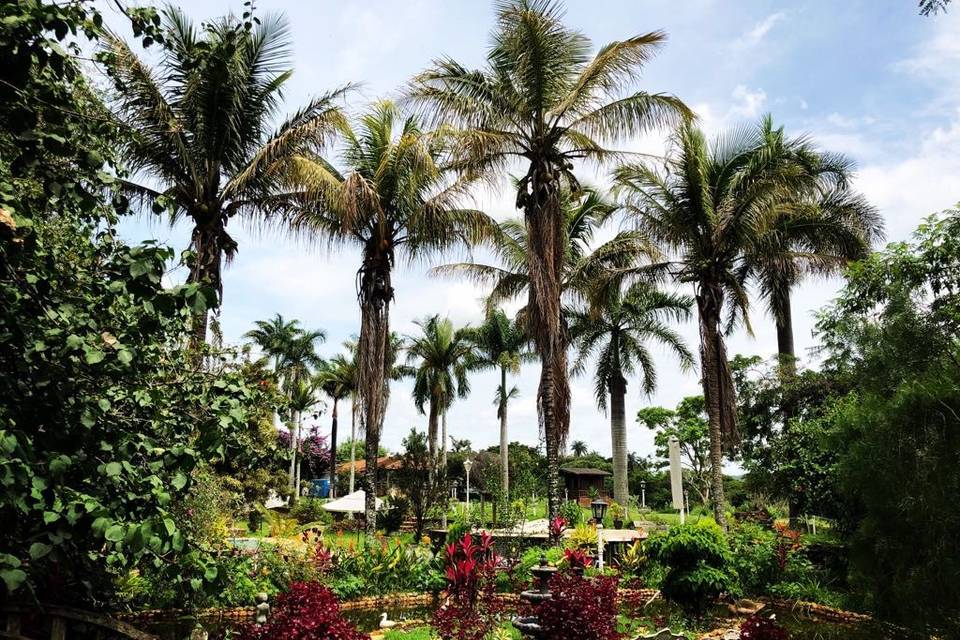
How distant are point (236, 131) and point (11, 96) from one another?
1030cm

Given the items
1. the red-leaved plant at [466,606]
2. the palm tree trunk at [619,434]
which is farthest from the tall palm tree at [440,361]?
the red-leaved plant at [466,606]

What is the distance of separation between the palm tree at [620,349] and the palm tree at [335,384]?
17568 millimetres

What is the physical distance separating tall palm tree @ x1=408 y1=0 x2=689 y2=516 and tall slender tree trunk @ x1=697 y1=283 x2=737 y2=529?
13.7 ft

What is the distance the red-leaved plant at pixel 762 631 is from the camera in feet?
16.8

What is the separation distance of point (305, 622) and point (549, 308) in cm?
1076

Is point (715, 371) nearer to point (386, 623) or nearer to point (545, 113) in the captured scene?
point (545, 113)

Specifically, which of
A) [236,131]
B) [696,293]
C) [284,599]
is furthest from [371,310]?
[284,599]

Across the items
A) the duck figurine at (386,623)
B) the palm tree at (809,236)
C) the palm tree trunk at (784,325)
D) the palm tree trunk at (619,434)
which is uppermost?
the palm tree at (809,236)

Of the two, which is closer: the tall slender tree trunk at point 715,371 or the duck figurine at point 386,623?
the duck figurine at point 386,623

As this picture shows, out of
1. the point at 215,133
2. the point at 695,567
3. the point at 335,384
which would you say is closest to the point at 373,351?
the point at 215,133

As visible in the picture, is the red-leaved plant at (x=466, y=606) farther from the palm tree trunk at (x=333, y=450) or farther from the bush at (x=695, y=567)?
the palm tree trunk at (x=333, y=450)

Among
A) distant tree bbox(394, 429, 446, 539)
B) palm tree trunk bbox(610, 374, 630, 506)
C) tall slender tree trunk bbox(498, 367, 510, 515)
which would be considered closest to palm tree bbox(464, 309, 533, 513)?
tall slender tree trunk bbox(498, 367, 510, 515)

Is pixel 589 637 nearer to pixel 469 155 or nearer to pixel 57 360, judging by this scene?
pixel 57 360

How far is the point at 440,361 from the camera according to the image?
116 ft
